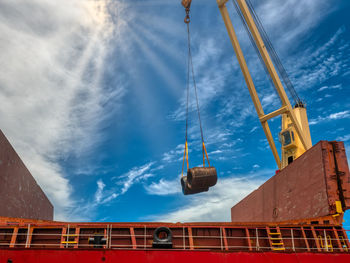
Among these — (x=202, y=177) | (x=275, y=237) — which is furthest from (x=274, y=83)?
(x=275, y=237)

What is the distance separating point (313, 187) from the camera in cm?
1580

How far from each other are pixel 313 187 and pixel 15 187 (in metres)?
18.8

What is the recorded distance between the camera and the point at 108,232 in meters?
11.8

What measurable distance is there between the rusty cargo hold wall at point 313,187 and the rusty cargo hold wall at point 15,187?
17.1m

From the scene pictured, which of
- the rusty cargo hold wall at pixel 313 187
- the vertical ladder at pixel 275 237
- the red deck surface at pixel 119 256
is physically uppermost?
the rusty cargo hold wall at pixel 313 187

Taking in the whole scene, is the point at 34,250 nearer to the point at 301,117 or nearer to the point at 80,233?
the point at 80,233

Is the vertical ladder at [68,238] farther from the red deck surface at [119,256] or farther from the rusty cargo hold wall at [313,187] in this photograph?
the rusty cargo hold wall at [313,187]

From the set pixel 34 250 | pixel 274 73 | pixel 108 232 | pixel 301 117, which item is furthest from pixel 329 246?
pixel 301 117

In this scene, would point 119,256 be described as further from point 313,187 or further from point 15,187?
point 15,187

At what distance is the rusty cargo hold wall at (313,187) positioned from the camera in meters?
14.5

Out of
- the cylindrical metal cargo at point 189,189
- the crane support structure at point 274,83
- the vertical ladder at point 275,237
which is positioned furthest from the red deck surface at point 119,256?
the crane support structure at point 274,83

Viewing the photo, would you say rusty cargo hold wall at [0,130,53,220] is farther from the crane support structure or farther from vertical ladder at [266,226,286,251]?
the crane support structure

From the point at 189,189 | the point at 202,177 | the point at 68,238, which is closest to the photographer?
the point at 68,238

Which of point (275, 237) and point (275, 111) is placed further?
point (275, 111)
